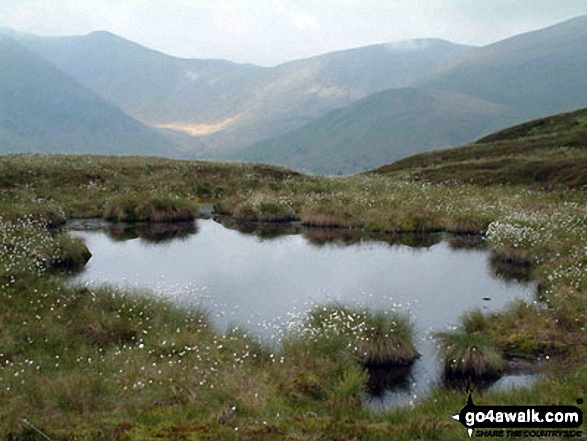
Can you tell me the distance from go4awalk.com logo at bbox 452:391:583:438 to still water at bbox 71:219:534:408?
255 cm

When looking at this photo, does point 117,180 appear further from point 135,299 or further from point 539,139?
point 539,139

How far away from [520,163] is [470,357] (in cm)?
4139

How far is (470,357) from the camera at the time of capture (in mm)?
12664

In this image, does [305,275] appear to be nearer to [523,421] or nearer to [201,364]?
[201,364]

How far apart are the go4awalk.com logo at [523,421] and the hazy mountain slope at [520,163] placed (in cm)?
3352

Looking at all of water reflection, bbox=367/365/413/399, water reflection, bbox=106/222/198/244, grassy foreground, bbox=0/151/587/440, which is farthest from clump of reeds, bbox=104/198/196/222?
water reflection, bbox=367/365/413/399

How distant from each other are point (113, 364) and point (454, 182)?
38.6 metres

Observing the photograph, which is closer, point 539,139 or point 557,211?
point 557,211

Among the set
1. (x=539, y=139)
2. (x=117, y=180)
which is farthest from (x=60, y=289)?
(x=539, y=139)

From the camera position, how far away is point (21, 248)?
71.3 feet

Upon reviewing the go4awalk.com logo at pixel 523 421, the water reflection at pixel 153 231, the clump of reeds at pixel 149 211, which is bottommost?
the go4awalk.com logo at pixel 523 421

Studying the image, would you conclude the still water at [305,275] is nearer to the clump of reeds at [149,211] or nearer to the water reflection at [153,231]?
the water reflection at [153,231]

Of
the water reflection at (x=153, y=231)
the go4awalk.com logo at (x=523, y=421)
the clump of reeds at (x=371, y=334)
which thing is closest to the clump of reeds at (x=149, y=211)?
the water reflection at (x=153, y=231)

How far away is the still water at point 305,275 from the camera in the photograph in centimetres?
1568
